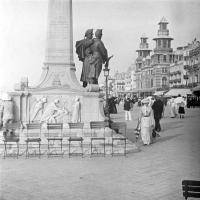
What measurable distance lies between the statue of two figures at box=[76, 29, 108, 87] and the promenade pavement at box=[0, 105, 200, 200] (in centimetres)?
355

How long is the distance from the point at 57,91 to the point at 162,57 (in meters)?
7.56

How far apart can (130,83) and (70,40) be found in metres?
44.8

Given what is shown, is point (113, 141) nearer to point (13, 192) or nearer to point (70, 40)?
point (70, 40)

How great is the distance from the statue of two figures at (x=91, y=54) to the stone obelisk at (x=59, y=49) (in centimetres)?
118

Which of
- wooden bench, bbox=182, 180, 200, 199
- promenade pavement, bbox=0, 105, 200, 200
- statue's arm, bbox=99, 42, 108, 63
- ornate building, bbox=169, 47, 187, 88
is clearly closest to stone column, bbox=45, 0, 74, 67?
statue's arm, bbox=99, 42, 108, 63

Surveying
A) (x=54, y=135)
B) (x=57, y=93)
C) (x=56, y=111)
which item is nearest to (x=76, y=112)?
(x=56, y=111)

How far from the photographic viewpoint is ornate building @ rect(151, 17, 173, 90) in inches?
337

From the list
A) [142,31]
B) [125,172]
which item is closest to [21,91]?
[142,31]

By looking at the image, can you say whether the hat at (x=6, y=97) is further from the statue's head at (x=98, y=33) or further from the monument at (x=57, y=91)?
the statue's head at (x=98, y=33)

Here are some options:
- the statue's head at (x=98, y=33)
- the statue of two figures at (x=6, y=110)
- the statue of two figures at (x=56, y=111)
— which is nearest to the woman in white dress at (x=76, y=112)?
the statue of two figures at (x=56, y=111)

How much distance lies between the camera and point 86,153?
32.4 feet

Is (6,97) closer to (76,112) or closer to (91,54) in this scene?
(76,112)

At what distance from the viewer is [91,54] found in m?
12.8

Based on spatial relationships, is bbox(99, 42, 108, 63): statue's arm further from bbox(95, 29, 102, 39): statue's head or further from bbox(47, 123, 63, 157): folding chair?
bbox(47, 123, 63, 157): folding chair
